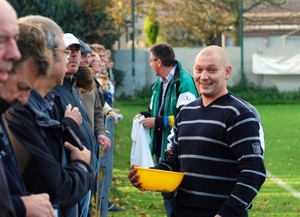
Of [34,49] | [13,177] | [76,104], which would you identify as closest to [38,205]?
[13,177]

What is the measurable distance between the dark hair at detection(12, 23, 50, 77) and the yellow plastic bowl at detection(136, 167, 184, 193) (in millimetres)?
2091

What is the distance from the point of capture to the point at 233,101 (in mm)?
5531

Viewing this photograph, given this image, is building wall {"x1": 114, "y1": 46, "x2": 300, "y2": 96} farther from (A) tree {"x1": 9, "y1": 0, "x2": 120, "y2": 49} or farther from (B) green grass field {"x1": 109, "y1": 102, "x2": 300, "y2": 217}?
(B) green grass field {"x1": 109, "y1": 102, "x2": 300, "y2": 217}

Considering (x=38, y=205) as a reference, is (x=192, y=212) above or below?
below

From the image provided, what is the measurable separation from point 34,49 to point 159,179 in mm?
2266

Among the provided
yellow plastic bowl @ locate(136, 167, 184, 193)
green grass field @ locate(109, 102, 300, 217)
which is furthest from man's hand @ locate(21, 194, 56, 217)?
green grass field @ locate(109, 102, 300, 217)

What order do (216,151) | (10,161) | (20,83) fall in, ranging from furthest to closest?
1. (216,151)
2. (20,83)
3. (10,161)

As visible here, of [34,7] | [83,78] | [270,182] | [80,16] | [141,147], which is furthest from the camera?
[80,16]

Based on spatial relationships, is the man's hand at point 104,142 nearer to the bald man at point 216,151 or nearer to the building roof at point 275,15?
the bald man at point 216,151

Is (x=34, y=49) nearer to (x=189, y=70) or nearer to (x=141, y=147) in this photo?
(x=141, y=147)

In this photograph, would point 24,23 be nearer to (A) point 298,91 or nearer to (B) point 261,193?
(B) point 261,193

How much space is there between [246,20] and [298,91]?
12.0 m

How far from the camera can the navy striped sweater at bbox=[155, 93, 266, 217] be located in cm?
527

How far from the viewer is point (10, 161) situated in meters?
3.51
